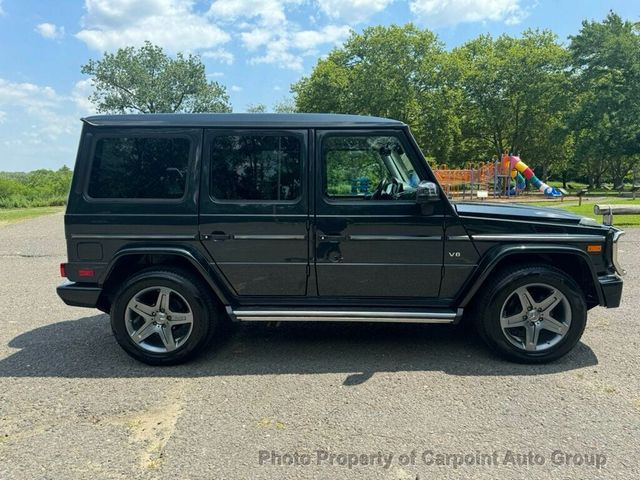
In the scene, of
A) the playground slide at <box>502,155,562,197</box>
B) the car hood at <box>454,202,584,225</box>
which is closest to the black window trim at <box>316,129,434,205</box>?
the car hood at <box>454,202,584,225</box>

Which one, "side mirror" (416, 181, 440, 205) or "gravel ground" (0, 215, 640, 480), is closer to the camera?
"gravel ground" (0, 215, 640, 480)

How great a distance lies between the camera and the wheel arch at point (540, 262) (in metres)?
3.79

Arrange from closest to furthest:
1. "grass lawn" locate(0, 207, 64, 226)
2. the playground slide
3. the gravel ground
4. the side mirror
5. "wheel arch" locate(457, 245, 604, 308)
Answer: the gravel ground < the side mirror < "wheel arch" locate(457, 245, 604, 308) < "grass lawn" locate(0, 207, 64, 226) < the playground slide

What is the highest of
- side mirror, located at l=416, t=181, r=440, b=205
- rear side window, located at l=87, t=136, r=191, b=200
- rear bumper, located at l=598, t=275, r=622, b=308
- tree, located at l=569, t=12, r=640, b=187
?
tree, located at l=569, t=12, r=640, b=187

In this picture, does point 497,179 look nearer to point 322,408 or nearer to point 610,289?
point 610,289

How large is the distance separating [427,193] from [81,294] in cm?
304

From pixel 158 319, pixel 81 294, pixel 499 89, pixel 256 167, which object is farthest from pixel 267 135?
pixel 499 89

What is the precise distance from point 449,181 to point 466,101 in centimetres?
2098

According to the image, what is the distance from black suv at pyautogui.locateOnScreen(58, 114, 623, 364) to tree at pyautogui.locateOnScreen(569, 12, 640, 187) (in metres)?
36.5

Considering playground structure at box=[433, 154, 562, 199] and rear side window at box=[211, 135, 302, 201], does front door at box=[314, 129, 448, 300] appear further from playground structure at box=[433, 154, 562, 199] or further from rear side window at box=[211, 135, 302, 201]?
playground structure at box=[433, 154, 562, 199]

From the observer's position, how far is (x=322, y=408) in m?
3.23

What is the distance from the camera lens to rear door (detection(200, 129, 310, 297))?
3852 mm

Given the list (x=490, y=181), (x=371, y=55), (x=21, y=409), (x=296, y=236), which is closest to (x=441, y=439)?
(x=296, y=236)

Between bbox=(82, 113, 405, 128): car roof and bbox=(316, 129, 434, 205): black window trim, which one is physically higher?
bbox=(82, 113, 405, 128): car roof
